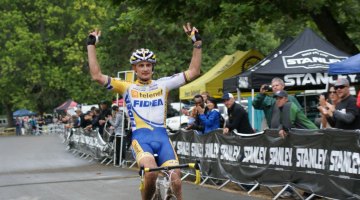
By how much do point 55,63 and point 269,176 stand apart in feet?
160

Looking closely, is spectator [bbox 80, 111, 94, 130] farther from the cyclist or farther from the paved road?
the cyclist

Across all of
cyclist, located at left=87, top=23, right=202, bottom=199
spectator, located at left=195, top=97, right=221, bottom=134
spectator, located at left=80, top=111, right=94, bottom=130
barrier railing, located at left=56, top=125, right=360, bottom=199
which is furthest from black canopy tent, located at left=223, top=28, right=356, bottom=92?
spectator, located at left=80, top=111, right=94, bottom=130

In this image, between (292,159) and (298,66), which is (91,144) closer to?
(298,66)

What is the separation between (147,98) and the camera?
7.86 meters

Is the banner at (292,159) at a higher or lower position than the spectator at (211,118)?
lower

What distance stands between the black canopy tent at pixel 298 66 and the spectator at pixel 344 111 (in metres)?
4.29

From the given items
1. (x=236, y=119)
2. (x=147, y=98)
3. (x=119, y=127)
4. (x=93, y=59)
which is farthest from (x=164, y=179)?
(x=119, y=127)

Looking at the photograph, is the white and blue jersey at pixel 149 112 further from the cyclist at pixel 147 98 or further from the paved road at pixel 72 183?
the paved road at pixel 72 183

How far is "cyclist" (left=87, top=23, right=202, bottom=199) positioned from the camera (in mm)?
7480

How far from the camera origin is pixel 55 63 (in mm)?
58219

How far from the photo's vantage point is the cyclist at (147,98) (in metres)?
7.48

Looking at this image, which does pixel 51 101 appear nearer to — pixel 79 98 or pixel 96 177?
pixel 79 98

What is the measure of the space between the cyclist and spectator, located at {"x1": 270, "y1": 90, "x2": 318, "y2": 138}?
304 cm

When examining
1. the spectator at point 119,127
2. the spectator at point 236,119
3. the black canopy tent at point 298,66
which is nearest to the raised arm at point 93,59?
the spectator at point 236,119
